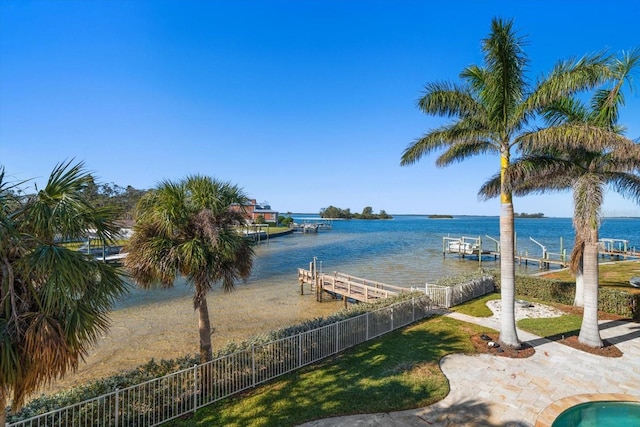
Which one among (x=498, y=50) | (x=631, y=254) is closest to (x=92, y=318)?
(x=498, y=50)

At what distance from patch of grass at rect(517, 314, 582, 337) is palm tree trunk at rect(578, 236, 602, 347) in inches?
44.8

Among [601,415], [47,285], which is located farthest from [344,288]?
[47,285]

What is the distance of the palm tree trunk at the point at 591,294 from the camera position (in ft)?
31.6

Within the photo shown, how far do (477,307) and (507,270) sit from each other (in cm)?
597

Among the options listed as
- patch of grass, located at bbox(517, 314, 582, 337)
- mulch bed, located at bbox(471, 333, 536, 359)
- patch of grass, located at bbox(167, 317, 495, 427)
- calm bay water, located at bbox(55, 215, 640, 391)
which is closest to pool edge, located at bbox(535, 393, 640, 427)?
patch of grass, located at bbox(167, 317, 495, 427)

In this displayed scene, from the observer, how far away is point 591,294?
32.3 ft

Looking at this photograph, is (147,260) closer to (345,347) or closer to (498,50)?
(345,347)

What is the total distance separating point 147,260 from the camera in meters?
7.45

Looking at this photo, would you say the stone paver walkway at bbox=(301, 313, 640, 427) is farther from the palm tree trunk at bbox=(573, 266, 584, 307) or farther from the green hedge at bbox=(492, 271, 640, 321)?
the palm tree trunk at bbox=(573, 266, 584, 307)

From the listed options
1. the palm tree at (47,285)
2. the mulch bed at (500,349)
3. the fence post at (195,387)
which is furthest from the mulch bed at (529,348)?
the palm tree at (47,285)

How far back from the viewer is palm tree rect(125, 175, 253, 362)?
7.50 m

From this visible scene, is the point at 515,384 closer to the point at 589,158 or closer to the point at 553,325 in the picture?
the point at 553,325

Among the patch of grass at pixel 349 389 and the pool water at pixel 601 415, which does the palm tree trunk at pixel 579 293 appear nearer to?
the patch of grass at pixel 349 389

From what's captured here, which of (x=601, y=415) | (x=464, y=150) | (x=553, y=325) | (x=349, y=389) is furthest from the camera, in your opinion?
(x=553, y=325)
